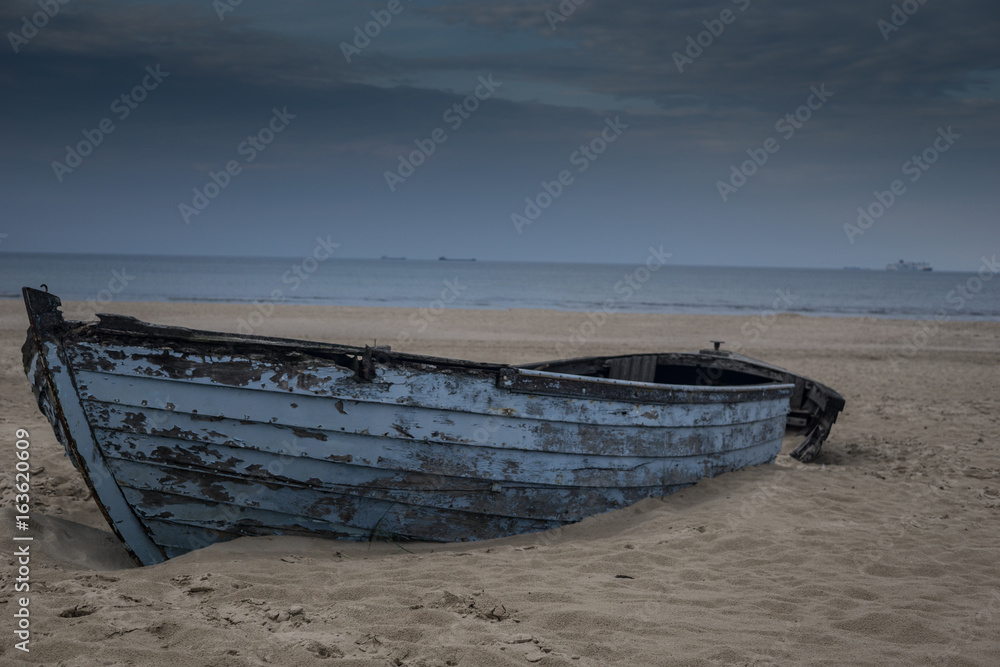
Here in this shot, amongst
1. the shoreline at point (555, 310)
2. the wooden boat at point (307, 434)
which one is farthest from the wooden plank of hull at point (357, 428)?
the shoreline at point (555, 310)

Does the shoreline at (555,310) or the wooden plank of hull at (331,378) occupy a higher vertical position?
the shoreline at (555,310)

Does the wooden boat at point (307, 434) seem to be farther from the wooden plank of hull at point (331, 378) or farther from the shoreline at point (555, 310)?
the shoreline at point (555, 310)

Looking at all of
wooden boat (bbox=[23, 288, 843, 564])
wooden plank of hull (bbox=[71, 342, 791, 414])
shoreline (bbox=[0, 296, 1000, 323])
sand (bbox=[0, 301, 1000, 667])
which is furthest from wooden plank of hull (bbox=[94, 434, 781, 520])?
shoreline (bbox=[0, 296, 1000, 323])

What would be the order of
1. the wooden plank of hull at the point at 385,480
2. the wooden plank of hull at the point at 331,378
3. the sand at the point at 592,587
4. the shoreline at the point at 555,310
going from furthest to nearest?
the shoreline at the point at 555,310 → the wooden plank of hull at the point at 385,480 → the wooden plank of hull at the point at 331,378 → the sand at the point at 592,587

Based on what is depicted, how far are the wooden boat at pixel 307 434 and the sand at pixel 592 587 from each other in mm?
211

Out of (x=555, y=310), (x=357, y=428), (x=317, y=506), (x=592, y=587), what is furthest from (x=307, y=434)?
(x=555, y=310)

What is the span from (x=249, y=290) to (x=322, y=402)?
3449cm

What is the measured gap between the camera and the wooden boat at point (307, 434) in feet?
12.0

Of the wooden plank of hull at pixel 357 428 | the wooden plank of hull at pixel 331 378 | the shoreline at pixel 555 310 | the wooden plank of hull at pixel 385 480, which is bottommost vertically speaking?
the wooden plank of hull at pixel 385 480

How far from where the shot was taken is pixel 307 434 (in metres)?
3.77

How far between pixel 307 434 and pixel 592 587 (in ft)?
5.98

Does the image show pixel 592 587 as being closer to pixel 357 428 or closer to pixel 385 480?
pixel 385 480

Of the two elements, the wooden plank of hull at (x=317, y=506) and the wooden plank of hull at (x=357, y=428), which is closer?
the wooden plank of hull at (x=357, y=428)

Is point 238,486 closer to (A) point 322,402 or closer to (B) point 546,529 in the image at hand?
(A) point 322,402
